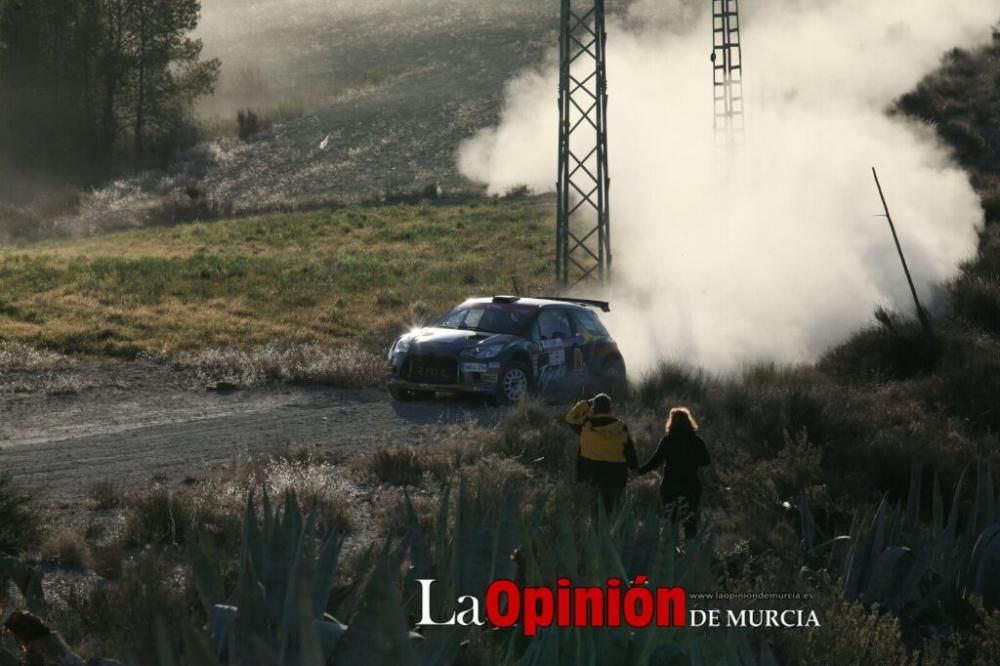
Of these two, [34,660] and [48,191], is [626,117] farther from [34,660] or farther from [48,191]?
[34,660]

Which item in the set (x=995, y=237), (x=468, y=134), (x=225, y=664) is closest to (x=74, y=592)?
(x=225, y=664)

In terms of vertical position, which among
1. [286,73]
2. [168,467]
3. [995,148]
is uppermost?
[286,73]

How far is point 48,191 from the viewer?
63.2 meters

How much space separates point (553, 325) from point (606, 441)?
8352mm

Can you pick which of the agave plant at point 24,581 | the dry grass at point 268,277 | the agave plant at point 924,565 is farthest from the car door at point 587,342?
the agave plant at point 24,581

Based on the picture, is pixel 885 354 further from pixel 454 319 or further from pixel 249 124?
pixel 249 124

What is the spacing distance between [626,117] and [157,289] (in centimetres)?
2208

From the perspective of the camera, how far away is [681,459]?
39.2ft

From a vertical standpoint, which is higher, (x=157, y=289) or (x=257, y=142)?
(x=257, y=142)

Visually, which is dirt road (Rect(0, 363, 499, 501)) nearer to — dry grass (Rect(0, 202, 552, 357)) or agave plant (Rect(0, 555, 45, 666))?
dry grass (Rect(0, 202, 552, 357))

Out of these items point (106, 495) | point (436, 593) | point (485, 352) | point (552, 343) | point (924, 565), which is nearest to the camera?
point (436, 593)

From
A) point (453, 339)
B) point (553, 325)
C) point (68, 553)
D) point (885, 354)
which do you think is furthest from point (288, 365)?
point (68, 553)

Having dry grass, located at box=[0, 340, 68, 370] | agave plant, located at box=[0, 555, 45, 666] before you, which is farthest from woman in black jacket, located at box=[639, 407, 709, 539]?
dry grass, located at box=[0, 340, 68, 370]

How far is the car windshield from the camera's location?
20.0 meters
